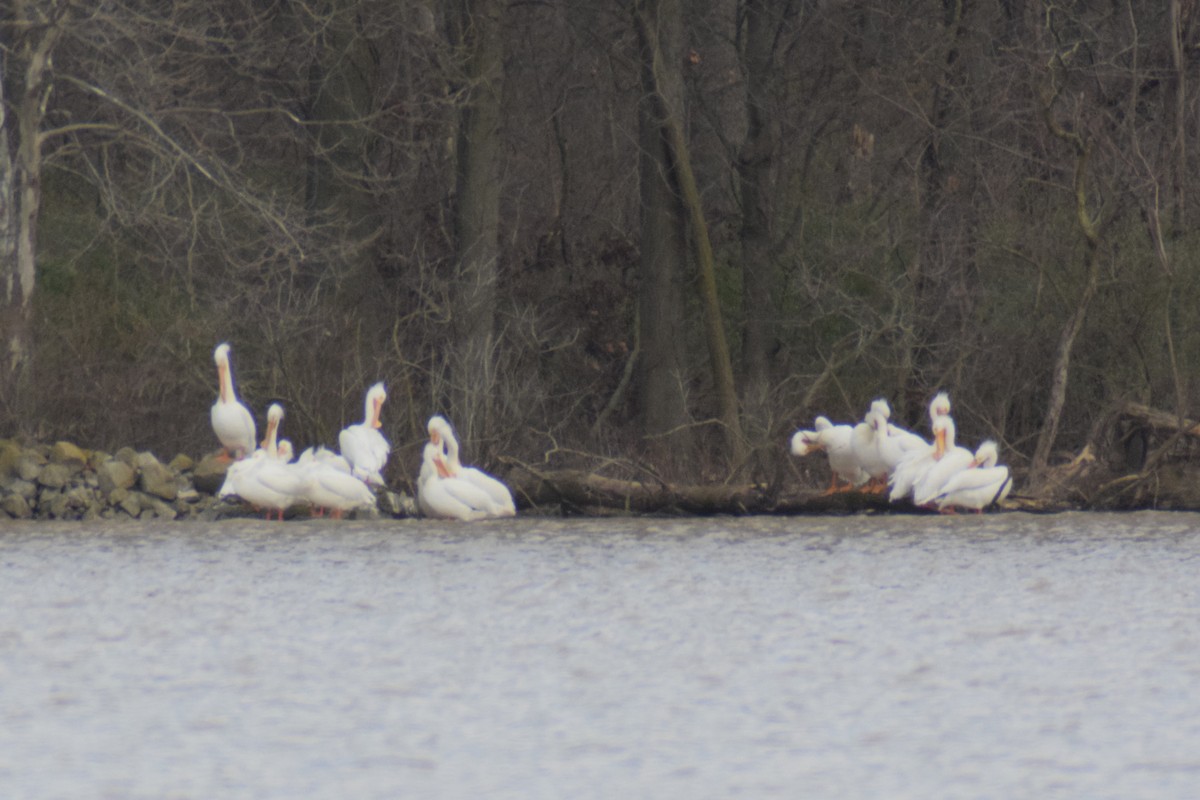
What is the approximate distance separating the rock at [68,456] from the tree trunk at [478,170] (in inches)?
215

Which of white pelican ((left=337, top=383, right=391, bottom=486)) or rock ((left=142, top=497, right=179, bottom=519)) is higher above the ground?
white pelican ((left=337, top=383, right=391, bottom=486))

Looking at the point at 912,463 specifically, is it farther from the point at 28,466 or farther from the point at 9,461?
the point at 9,461

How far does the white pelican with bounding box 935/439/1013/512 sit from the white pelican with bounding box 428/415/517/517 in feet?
9.52

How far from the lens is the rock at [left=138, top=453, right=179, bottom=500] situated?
49.6 ft

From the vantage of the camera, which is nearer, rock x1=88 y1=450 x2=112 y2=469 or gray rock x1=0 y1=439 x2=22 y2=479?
gray rock x1=0 y1=439 x2=22 y2=479

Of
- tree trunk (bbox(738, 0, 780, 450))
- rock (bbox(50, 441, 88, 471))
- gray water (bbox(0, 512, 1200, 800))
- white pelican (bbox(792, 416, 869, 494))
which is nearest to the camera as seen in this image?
gray water (bbox(0, 512, 1200, 800))

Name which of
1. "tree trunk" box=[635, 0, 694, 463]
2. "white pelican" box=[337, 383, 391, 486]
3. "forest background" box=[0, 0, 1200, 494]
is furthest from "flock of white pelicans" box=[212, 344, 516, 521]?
"tree trunk" box=[635, 0, 694, 463]

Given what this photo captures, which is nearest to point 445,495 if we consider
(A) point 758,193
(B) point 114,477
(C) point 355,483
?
(C) point 355,483

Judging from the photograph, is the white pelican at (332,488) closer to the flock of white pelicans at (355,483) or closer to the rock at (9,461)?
the flock of white pelicans at (355,483)

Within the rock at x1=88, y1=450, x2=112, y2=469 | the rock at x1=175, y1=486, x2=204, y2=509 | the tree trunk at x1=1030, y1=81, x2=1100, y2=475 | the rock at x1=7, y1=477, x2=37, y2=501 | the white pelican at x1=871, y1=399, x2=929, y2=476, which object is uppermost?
the tree trunk at x1=1030, y1=81, x2=1100, y2=475

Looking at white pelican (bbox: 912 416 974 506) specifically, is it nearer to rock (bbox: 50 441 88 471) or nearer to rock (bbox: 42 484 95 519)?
rock (bbox: 42 484 95 519)

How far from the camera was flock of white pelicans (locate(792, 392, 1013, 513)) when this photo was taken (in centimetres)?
1391

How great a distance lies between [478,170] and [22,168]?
533 centimetres

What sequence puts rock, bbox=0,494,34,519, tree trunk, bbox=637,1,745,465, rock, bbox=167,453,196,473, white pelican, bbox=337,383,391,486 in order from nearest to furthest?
white pelican, bbox=337,383,391,486
rock, bbox=0,494,34,519
rock, bbox=167,453,196,473
tree trunk, bbox=637,1,745,465
